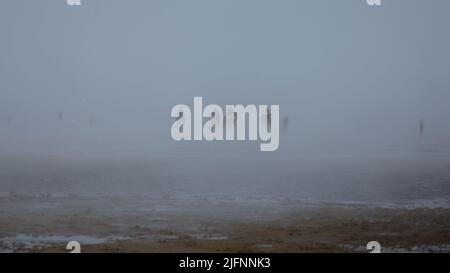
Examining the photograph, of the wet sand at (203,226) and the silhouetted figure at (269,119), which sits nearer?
the wet sand at (203,226)

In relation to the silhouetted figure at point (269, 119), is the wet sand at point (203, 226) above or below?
below

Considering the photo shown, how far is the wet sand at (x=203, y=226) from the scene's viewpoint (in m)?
10.1

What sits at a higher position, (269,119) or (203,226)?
(269,119)

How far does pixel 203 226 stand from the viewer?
402 inches

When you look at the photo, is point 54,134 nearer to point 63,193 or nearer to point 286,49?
point 63,193

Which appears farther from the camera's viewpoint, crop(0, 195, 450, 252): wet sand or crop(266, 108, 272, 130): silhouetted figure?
crop(266, 108, 272, 130): silhouetted figure

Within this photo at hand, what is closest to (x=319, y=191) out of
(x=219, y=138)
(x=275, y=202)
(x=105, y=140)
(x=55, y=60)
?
(x=275, y=202)

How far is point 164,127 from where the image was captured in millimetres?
10273

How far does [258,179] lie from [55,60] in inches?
91.0

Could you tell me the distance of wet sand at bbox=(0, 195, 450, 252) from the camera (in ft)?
33.2

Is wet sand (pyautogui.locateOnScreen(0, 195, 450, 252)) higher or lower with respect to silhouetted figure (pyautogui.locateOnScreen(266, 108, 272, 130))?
lower
